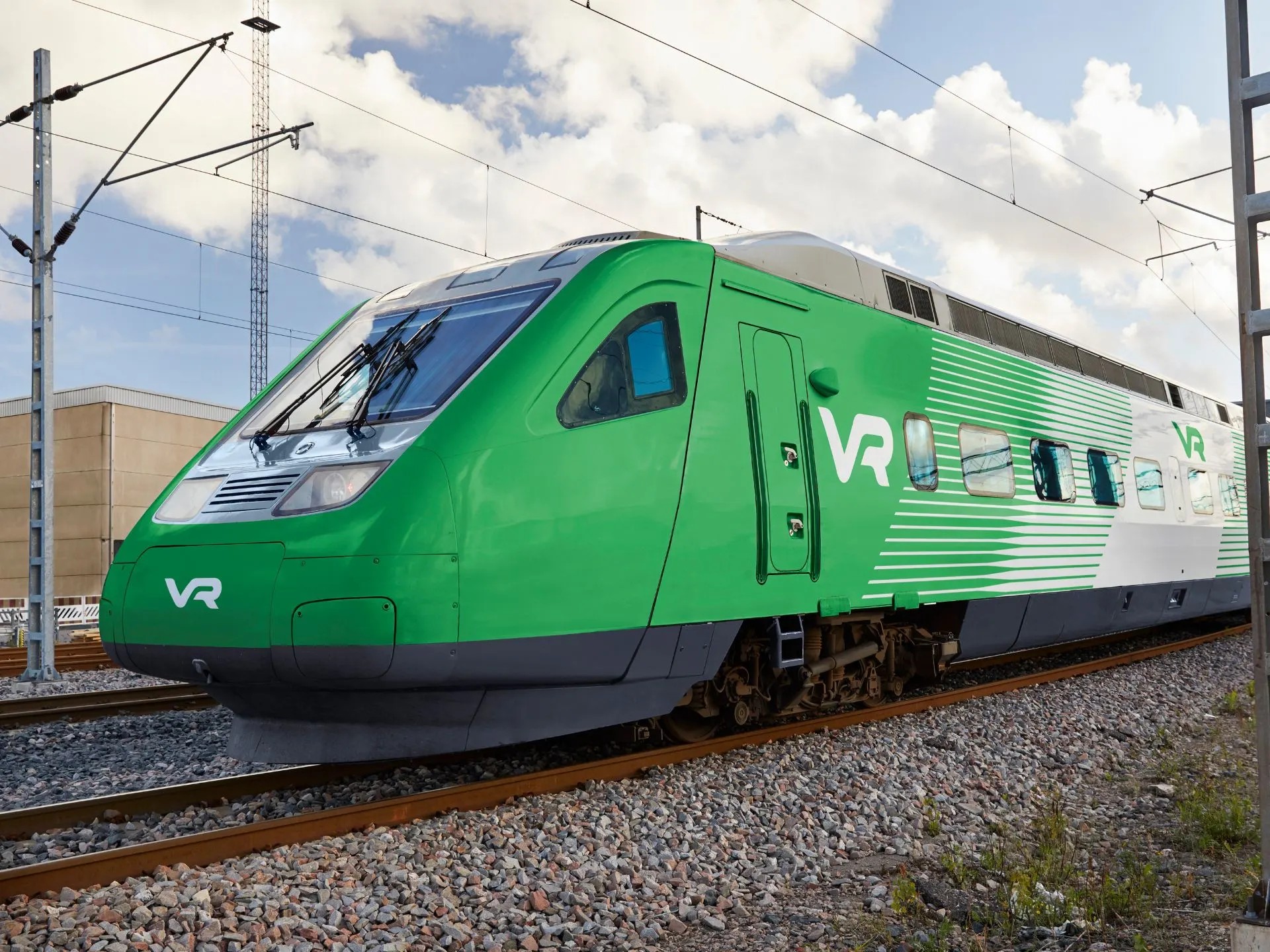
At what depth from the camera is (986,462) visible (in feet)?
27.6

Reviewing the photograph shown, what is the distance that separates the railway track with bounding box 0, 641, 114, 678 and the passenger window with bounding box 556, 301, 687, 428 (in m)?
8.62

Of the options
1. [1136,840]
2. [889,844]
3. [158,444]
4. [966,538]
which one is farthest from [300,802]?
[158,444]

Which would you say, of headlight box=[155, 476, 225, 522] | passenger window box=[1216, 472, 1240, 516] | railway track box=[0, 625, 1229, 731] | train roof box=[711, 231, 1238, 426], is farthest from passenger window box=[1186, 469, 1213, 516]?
headlight box=[155, 476, 225, 522]

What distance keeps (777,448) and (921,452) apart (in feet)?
6.23

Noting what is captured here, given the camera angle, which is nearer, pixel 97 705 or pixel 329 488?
pixel 329 488

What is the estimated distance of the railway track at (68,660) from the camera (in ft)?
41.4

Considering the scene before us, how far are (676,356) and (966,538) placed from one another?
137 inches

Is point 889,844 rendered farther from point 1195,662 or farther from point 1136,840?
point 1195,662

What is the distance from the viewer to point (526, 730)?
16.6 feet

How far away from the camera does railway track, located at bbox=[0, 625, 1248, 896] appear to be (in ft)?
12.4

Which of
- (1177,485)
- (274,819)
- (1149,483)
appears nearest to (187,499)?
(274,819)

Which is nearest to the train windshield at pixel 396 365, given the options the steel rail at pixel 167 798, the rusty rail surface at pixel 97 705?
the steel rail at pixel 167 798

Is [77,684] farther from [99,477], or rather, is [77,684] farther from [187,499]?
[99,477]

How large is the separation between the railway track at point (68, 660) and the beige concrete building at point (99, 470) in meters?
21.4
